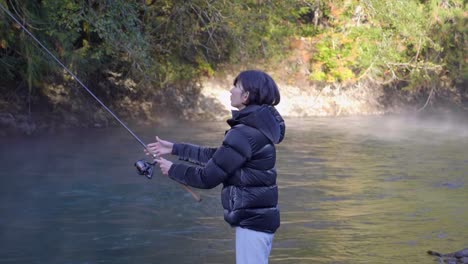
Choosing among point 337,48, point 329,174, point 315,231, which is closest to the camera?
point 315,231

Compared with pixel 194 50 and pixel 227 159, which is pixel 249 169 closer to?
pixel 227 159

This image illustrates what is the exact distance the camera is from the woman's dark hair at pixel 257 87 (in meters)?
4.30

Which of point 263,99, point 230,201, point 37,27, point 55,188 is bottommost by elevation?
point 55,188

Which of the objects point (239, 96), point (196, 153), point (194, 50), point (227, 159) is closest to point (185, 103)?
point (194, 50)

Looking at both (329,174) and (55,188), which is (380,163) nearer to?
(329,174)

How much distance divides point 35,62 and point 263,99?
11.6 meters

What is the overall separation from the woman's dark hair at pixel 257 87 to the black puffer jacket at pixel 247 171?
4 cm

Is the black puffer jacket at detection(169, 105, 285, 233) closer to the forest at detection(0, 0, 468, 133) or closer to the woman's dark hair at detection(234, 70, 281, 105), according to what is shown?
the woman's dark hair at detection(234, 70, 281, 105)

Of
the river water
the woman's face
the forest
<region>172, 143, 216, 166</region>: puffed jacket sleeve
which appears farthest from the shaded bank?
the woman's face

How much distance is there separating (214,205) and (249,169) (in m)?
5.91

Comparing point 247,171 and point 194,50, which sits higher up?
point 194,50

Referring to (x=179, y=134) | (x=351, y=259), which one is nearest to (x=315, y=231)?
(x=351, y=259)

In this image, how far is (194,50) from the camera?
20.2 metres

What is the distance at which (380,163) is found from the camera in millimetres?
14352
